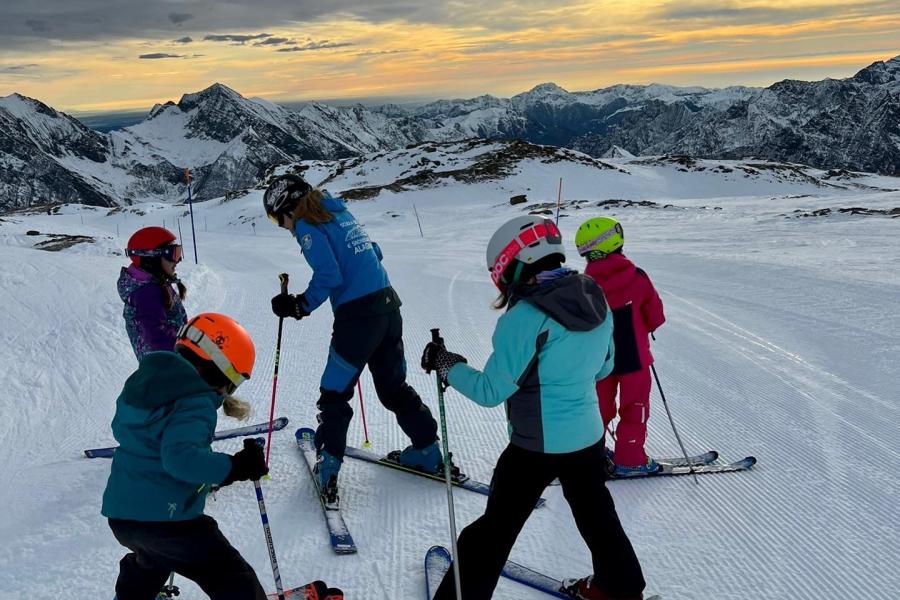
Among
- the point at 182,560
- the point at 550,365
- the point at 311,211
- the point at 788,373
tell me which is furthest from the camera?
the point at 788,373

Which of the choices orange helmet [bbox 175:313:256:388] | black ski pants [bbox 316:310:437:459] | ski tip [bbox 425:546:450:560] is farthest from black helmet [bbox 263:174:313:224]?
ski tip [bbox 425:546:450:560]

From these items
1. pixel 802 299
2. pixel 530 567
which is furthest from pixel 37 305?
pixel 802 299

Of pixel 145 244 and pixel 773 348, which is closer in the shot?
pixel 145 244

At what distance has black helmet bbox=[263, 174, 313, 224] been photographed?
4.52 meters

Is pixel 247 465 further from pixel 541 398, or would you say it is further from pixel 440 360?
pixel 541 398

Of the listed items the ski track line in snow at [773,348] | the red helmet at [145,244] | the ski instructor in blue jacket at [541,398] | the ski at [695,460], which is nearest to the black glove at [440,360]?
the ski instructor in blue jacket at [541,398]

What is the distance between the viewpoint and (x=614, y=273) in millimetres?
4918

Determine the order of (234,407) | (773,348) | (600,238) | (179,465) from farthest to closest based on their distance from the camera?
1. (773,348)
2. (600,238)
3. (234,407)
4. (179,465)

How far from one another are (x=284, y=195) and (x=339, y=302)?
827 millimetres

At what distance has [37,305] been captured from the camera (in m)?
9.44

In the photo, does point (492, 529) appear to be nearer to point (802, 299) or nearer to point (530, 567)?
point (530, 567)

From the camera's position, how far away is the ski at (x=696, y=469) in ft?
17.1

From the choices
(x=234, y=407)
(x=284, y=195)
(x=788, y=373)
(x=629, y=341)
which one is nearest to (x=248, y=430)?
(x=284, y=195)

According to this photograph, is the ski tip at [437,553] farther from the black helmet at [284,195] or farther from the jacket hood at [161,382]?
the black helmet at [284,195]
